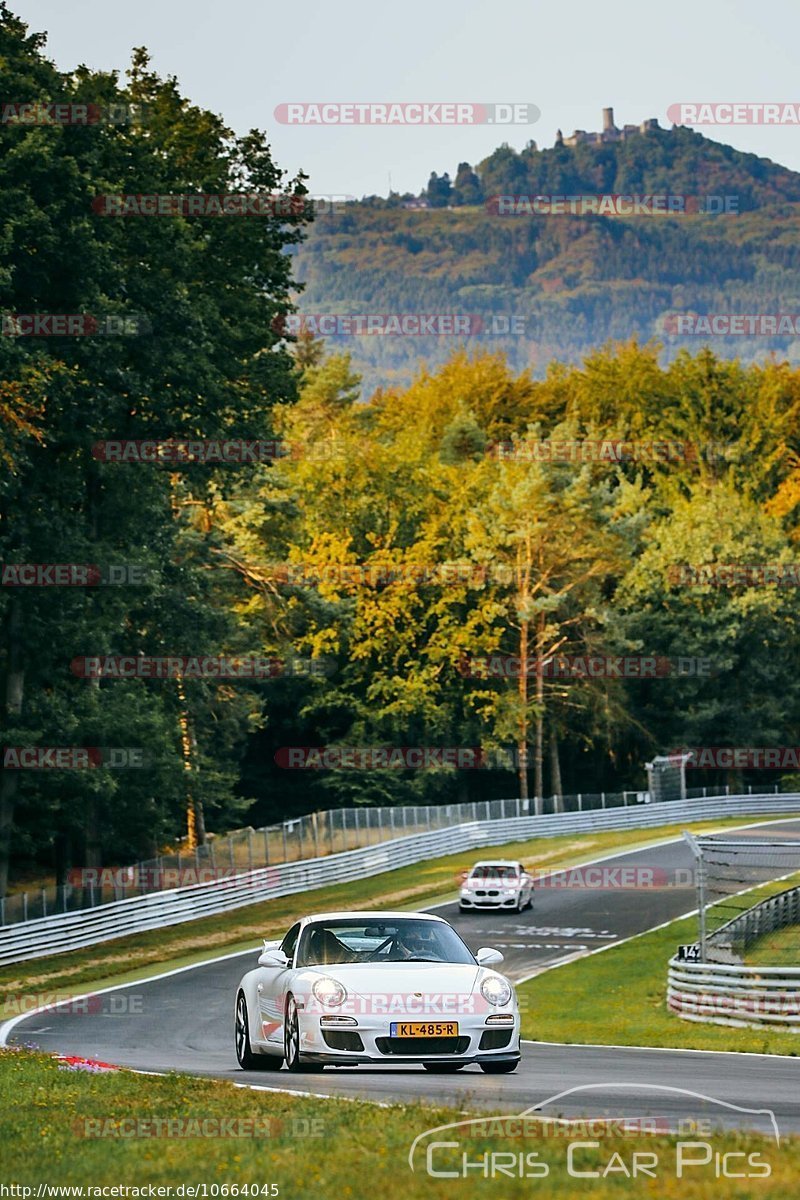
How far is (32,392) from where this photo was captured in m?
33.3

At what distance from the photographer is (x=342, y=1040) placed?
43.6 ft

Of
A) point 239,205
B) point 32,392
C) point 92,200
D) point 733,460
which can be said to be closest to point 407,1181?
point 32,392

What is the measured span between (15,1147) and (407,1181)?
10.2 feet

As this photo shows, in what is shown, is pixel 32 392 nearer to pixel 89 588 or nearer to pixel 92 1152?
pixel 89 588

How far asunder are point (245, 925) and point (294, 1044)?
29.8 meters

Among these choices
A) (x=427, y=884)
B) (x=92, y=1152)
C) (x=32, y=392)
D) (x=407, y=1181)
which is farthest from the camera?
(x=427, y=884)

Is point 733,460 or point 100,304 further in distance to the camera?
point 733,460

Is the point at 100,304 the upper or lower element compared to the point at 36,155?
lower

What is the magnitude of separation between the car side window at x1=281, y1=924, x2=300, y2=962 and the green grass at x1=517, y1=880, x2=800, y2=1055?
6713 millimetres
